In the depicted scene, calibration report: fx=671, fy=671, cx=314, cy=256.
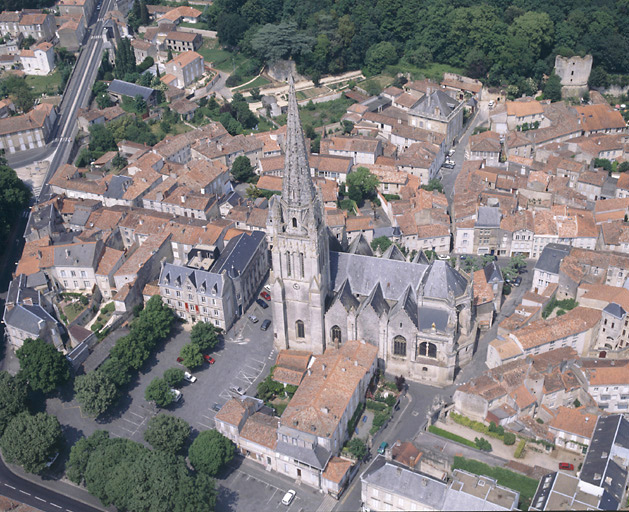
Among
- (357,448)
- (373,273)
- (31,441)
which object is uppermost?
(373,273)

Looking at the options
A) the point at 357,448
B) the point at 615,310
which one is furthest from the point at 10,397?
the point at 615,310

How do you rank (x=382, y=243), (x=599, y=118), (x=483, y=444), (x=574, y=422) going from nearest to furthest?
(x=483, y=444) → (x=574, y=422) → (x=382, y=243) → (x=599, y=118)

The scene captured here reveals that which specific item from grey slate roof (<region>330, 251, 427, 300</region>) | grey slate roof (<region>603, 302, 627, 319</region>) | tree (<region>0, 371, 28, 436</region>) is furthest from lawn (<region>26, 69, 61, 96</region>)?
grey slate roof (<region>603, 302, 627, 319</region>)

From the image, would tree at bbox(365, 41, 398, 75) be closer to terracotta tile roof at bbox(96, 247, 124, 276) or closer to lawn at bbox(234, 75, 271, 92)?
lawn at bbox(234, 75, 271, 92)

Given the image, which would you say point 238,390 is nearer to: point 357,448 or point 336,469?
point 357,448

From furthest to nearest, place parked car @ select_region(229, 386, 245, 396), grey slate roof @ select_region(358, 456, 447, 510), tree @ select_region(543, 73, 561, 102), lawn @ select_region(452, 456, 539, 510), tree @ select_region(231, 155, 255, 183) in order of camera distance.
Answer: tree @ select_region(543, 73, 561, 102), tree @ select_region(231, 155, 255, 183), parked car @ select_region(229, 386, 245, 396), lawn @ select_region(452, 456, 539, 510), grey slate roof @ select_region(358, 456, 447, 510)

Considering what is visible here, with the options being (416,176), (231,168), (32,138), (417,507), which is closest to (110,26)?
(32,138)

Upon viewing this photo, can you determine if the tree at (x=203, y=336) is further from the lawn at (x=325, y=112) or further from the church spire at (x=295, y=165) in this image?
the lawn at (x=325, y=112)
